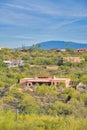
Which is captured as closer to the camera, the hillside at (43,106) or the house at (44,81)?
the hillside at (43,106)

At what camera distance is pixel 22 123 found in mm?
15891

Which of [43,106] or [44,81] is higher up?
[43,106]

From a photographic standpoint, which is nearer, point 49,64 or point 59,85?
point 59,85

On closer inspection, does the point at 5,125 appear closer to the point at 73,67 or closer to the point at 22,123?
the point at 22,123

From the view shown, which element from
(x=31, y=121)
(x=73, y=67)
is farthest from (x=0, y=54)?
(x=31, y=121)

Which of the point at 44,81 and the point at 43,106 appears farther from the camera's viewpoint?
the point at 44,81

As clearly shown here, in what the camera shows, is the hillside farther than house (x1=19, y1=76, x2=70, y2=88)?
No

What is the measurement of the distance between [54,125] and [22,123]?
4.90 ft

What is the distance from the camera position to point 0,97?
27703mm

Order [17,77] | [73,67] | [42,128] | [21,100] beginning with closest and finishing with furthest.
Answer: [42,128] → [21,100] → [17,77] → [73,67]

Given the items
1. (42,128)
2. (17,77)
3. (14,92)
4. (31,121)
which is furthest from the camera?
(17,77)

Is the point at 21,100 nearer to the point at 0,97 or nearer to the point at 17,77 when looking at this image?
the point at 0,97

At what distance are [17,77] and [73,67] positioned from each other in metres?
17.1

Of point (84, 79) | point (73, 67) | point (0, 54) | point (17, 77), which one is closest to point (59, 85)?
point (84, 79)
